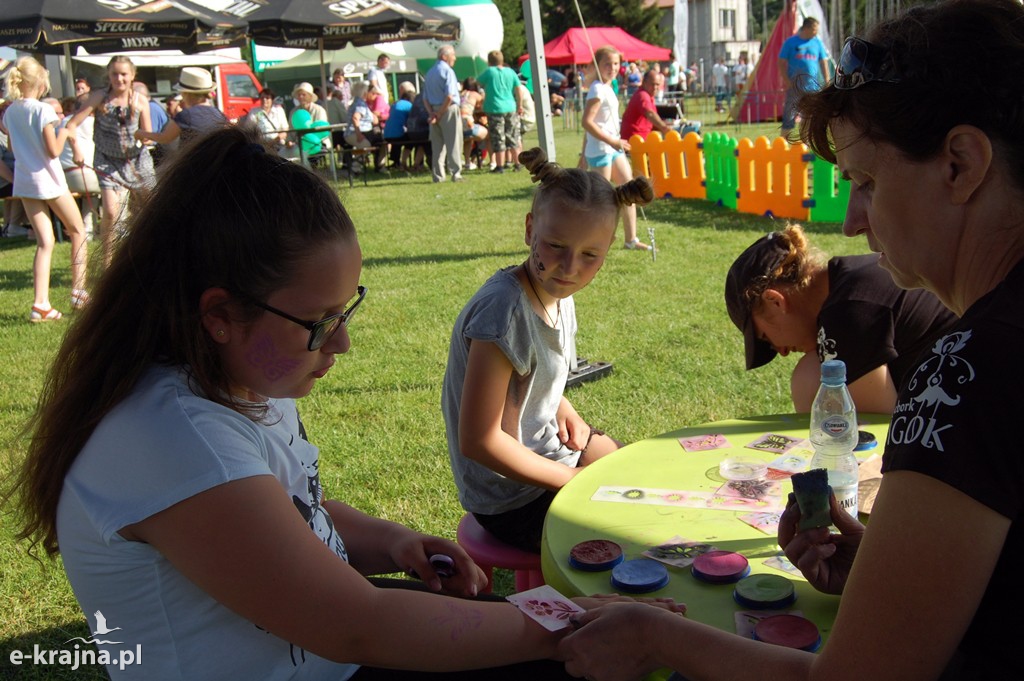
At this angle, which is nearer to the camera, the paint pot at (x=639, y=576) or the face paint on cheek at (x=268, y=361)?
the face paint on cheek at (x=268, y=361)

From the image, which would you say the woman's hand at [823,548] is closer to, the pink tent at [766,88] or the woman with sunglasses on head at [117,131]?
the woman with sunglasses on head at [117,131]

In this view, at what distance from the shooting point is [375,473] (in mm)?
4320

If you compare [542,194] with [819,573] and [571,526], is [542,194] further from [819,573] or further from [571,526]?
[819,573]

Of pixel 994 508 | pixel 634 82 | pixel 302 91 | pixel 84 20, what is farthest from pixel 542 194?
pixel 634 82

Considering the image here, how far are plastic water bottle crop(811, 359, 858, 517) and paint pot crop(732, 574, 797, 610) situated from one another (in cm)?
40

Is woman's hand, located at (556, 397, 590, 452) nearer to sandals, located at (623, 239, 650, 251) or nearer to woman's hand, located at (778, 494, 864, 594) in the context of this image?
woman's hand, located at (778, 494, 864, 594)

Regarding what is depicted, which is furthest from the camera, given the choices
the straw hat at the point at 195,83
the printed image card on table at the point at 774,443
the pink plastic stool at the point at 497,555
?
the straw hat at the point at 195,83

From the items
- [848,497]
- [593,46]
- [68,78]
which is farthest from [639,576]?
[593,46]

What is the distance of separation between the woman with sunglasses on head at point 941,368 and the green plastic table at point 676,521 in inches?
13.5

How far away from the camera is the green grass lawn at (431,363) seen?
12.5 ft

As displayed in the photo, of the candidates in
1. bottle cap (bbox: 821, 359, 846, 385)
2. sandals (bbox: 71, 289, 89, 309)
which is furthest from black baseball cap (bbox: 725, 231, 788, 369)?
sandals (bbox: 71, 289, 89, 309)

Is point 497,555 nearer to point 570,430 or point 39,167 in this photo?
point 570,430

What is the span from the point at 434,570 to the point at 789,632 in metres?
0.78

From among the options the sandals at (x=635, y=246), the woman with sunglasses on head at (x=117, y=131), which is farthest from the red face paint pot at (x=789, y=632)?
the woman with sunglasses on head at (x=117, y=131)
